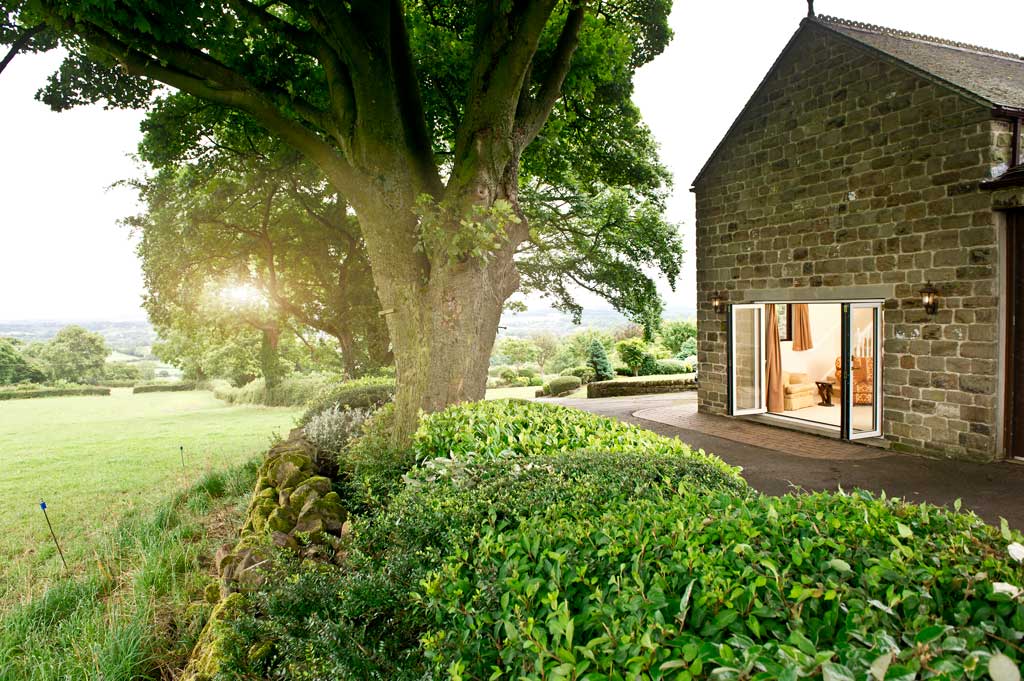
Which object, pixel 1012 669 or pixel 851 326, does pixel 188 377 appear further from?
pixel 1012 669

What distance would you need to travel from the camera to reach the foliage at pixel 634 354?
73.9 feet

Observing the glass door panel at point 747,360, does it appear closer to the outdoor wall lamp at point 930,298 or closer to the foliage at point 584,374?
the outdoor wall lamp at point 930,298

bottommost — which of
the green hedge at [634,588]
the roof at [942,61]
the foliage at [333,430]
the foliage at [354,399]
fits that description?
the foliage at [333,430]

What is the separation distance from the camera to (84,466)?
9352 mm

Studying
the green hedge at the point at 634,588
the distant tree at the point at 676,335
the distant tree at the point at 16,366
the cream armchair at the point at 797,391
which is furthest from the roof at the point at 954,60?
the distant tree at the point at 16,366

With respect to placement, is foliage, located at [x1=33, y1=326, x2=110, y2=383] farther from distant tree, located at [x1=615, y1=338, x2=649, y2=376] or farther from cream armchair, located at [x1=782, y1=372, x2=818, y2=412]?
cream armchair, located at [x1=782, y1=372, x2=818, y2=412]

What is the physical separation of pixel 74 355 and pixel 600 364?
21.9 m

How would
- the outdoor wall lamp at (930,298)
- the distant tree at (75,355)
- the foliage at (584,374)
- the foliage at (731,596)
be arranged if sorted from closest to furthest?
the foliage at (731,596)
the outdoor wall lamp at (930,298)
the foliage at (584,374)
the distant tree at (75,355)

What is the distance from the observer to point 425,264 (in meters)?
6.07

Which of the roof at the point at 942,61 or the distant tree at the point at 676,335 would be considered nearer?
the roof at the point at 942,61

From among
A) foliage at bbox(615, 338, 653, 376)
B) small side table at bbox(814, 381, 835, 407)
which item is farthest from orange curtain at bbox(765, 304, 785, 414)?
foliage at bbox(615, 338, 653, 376)

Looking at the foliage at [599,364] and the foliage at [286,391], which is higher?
the foliage at [599,364]

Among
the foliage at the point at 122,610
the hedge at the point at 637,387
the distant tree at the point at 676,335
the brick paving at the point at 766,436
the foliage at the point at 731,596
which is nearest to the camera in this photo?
the foliage at the point at 731,596

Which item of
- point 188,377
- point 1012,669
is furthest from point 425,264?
point 188,377
